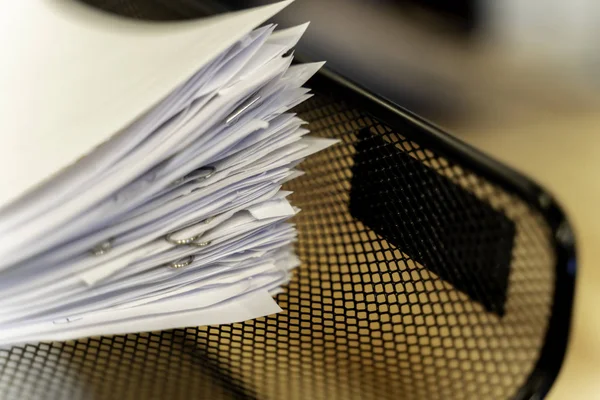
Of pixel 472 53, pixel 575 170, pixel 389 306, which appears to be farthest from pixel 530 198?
pixel 472 53

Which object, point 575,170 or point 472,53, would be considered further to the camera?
point 472,53

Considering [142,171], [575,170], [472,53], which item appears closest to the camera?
[142,171]

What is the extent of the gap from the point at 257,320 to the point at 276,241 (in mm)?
57

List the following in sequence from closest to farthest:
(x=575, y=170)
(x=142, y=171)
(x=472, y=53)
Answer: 1. (x=142, y=171)
2. (x=575, y=170)
3. (x=472, y=53)

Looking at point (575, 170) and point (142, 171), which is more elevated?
point (142, 171)

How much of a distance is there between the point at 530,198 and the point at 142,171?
0.22 m

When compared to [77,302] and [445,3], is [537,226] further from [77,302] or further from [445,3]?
[445,3]

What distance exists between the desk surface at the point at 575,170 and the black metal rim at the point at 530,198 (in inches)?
10.9

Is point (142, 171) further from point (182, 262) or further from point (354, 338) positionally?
point (354, 338)

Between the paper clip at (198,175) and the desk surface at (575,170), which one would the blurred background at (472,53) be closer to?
the desk surface at (575,170)

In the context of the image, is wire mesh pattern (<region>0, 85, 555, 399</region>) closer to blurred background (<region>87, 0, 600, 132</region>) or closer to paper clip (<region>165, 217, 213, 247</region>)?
paper clip (<region>165, 217, 213, 247</region>)

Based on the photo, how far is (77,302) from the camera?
312 mm

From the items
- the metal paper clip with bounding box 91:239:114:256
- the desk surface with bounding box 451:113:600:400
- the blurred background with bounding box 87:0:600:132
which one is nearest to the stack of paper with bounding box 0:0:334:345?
the metal paper clip with bounding box 91:239:114:256

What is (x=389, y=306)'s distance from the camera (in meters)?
0.37
